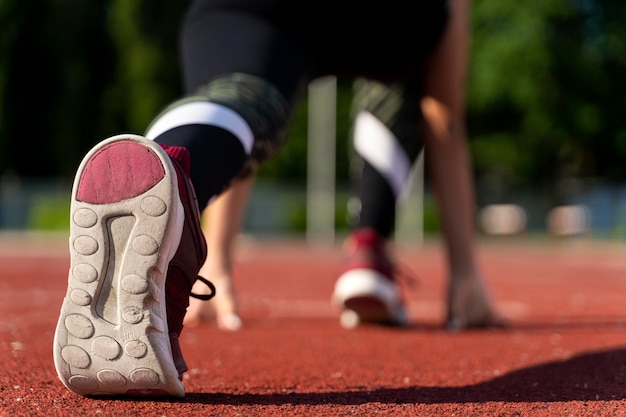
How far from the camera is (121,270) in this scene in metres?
1.11

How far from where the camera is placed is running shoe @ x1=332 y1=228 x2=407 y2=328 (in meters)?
2.24

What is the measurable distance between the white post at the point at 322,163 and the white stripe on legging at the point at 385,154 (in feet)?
54.5

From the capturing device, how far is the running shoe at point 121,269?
110 cm

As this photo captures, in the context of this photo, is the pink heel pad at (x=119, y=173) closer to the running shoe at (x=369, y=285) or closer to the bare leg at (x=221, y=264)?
the running shoe at (x=369, y=285)

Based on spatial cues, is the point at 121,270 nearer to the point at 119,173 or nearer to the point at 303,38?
the point at 119,173

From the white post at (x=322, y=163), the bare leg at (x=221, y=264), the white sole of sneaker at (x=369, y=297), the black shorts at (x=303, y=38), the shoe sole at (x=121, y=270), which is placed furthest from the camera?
the white post at (x=322, y=163)

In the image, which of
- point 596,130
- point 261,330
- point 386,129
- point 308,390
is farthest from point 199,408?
point 596,130

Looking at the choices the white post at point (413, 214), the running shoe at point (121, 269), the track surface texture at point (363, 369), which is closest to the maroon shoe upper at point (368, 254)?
the track surface texture at point (363, 369)

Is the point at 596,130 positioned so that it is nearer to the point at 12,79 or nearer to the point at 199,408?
the point at 12,79

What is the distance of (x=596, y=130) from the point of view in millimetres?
23156

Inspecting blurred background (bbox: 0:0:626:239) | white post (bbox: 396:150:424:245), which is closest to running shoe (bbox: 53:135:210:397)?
white post (bbox: 396:150:424:245)

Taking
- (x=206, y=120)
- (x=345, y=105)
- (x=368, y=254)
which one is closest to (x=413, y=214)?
(x=345, y=105)

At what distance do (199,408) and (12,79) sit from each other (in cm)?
2479

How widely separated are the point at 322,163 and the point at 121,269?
21.5 m
